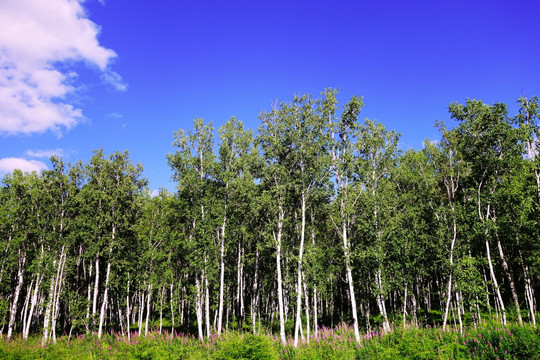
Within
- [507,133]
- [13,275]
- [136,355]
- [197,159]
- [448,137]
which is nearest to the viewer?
[136,355]

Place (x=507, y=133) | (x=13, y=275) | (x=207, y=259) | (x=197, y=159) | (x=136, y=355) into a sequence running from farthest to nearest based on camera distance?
1. (x=13, y=275)
2. (x=197, y=159)
3. (x=207, y=259)
4. (x=507, y=133)
5. (x=136, y=355)

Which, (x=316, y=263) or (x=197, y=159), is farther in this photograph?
(x=197, y=159)

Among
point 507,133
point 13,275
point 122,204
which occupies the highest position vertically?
point 507,133

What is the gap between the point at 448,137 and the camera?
22.9 metres

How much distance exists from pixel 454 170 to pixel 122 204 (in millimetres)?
30446

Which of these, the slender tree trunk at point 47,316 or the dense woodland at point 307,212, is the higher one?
the dense woodland at point 307,212

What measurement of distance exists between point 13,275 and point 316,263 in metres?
39.1

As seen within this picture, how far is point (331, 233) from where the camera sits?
1588 inches

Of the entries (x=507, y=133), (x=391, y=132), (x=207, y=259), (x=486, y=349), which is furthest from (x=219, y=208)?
(x=507, y=133)

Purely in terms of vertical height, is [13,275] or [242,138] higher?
[242,138]

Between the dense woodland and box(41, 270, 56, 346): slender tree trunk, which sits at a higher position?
the dense woodland

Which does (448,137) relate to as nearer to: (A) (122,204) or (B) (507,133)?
(B) (507,133)

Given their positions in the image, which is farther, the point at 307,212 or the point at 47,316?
the point at 307,212

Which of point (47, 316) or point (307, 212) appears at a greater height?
point (307, 212)
